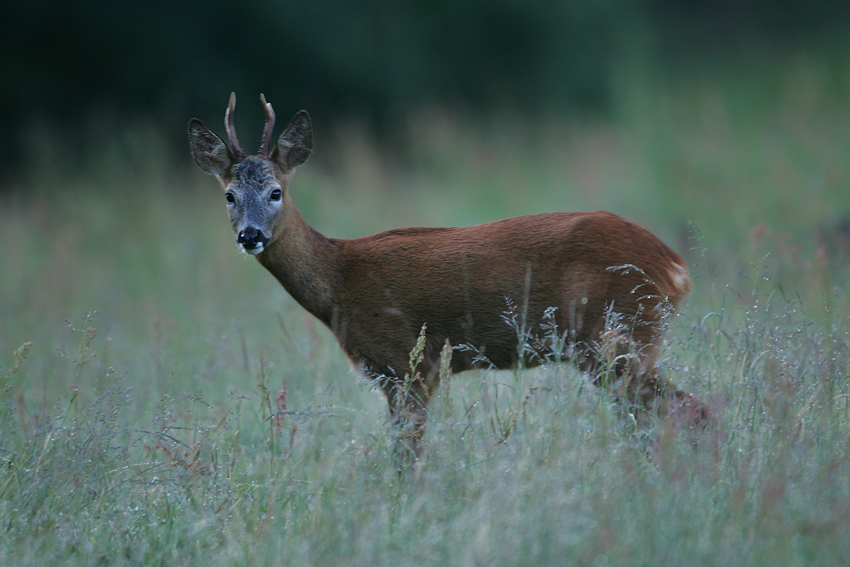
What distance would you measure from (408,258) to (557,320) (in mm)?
826

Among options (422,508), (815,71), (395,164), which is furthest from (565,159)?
(422,508)

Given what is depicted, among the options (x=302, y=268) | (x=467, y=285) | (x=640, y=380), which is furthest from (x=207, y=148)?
(x=640, y=380)

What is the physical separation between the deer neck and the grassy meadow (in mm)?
520

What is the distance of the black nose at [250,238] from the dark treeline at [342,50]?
11091 mm

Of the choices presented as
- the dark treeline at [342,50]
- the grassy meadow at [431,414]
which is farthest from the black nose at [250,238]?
the dark treeline at [342,50]

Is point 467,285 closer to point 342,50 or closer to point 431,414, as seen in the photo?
point 431,414

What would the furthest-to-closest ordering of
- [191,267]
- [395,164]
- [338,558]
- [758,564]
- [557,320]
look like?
[395,164], [191,267], [557,320], [338,558], [758,564]

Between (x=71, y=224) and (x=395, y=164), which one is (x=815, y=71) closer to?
(x=395, y=164)

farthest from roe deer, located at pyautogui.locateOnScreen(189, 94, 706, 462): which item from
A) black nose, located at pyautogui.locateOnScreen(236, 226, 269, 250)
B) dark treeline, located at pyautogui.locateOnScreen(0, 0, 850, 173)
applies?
dark treeline, located at pyautogui.locateOnScreen(0, 0, 850, 173)

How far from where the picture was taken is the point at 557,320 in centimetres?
399

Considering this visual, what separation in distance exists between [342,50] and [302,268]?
1229 centimetres

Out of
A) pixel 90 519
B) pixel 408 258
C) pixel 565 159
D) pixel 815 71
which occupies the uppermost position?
pixel 815 71

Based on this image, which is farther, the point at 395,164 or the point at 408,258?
the point at 395,164

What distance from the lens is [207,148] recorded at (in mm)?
4648
